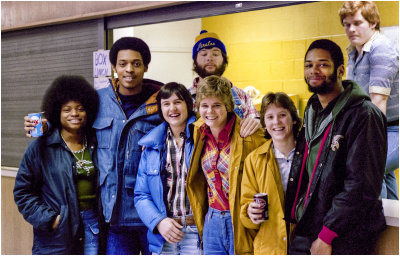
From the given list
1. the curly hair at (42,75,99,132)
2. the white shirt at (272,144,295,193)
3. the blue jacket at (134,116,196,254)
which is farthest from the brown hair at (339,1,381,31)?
the curly hair at (42,75,99,132)

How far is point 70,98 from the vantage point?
3.93 meters

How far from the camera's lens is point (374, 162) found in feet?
9.22

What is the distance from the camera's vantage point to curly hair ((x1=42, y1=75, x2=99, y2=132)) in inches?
154

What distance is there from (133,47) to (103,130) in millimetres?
735

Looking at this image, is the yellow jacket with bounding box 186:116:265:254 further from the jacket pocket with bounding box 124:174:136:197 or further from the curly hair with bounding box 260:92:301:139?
the jacket pocket with bounding box 124:174:136:197

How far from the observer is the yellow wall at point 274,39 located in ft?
10.7

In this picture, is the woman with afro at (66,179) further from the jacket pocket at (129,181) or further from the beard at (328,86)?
the beard at (328,86)

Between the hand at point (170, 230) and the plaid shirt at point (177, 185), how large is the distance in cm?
8

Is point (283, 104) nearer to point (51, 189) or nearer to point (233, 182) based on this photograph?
point (233, 182)

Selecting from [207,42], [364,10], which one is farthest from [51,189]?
[364,10]

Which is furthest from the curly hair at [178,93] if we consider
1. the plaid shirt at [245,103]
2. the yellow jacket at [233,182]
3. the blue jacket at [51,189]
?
the blue jacket at [51,189]

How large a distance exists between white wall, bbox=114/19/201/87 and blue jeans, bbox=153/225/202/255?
3.64ft

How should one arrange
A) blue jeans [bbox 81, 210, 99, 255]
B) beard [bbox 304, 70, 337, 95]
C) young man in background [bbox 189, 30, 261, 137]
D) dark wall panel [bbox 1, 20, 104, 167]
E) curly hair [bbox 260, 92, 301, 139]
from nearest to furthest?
beard [bbox 304, 70, 337, 95] < curly hair [bbox 260, 92, 301, 139] < young man in background [bbox 189, 30, 261, 137] < blue jeans [bbox 81, 210, 99, 255] < dark wall panel [bbox 1, 20, 104, 167]

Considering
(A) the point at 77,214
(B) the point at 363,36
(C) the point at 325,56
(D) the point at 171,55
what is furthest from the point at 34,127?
(B) the point at 363,36
